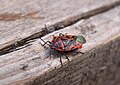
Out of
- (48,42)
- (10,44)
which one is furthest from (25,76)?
(48,42)

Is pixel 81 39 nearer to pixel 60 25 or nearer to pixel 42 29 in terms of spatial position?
pixel 60 25

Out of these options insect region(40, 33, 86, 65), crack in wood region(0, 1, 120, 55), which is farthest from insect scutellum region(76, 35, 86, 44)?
crack in wood region(0, 1, 120, 55)

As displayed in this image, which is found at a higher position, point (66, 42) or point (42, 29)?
point (42, 29)

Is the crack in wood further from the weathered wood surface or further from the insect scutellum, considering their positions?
the insect scutellum

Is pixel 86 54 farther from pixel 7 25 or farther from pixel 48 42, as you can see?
pixel 7 25

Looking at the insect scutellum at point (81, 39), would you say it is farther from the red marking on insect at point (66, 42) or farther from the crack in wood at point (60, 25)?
the crack in wood at point (60, 25)

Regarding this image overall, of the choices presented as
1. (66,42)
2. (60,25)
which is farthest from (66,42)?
(60,25)
